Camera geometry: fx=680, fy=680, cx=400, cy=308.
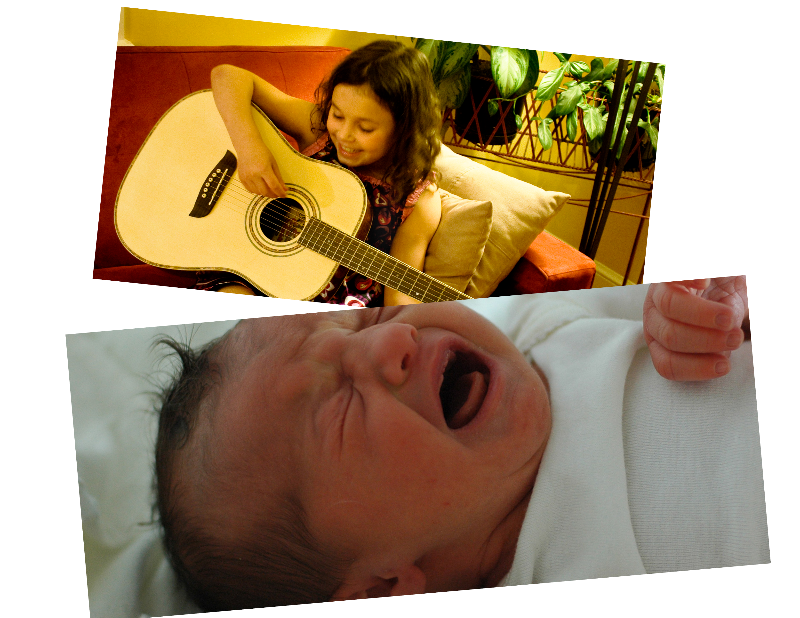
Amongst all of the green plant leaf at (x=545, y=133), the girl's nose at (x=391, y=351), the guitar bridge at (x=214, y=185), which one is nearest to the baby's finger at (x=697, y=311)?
the girl's nose at (x=391, y=351)

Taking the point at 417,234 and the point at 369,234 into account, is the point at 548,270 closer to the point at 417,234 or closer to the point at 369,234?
the point at 417,234

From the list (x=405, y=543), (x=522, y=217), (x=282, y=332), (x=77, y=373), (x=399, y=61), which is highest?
(x=399, y=61)

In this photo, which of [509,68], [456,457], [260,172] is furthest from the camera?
[509,68]

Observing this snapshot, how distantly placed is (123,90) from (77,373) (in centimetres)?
87

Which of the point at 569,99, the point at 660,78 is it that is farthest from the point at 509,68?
the point at 660,78

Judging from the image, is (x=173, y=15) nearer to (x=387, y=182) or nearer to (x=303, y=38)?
(x=303, y=38)

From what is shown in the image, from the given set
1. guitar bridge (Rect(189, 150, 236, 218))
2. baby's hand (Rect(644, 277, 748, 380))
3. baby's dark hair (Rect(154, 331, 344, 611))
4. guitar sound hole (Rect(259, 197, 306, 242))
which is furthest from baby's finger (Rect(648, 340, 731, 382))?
guitar bridge (Rect(189, 150, 236, 218))

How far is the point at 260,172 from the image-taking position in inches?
71.1

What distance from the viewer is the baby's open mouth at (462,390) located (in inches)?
51.8

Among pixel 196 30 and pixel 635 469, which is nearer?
pixel 635 469

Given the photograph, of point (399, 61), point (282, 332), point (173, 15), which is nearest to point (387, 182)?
point (399, 61)

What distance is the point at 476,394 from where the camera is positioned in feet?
4.33

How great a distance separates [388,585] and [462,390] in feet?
1.35

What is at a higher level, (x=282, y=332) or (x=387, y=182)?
(x=387, y=182)
